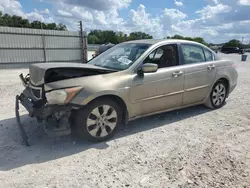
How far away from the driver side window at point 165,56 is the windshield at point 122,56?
243 millimetres

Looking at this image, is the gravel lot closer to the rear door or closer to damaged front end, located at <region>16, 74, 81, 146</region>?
damaged front end, located at <region>16, 74, 81, 146</region>

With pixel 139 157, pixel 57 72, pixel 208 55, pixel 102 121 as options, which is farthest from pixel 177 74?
pixel 57 72

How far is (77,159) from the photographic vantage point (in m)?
3.04

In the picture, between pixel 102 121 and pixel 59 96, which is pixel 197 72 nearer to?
pixel 102 121

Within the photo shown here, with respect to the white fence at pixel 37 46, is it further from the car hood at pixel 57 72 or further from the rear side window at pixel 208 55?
the rear side window at pixel 208 55

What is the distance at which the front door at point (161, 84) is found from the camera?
376 cm

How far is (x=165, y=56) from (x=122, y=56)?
89 centimetres

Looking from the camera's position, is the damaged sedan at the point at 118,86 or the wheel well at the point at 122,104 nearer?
the damaged sedan at the point at 118,86

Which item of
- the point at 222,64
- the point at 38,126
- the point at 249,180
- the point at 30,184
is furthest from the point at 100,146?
the point at 222,64

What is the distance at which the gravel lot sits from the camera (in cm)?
258

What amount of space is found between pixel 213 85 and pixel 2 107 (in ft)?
16.7

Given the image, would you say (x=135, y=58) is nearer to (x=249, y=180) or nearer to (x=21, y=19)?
(x=249, y=180)

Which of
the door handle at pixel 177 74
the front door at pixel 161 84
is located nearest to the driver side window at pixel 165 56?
the front door at pixel 161 84

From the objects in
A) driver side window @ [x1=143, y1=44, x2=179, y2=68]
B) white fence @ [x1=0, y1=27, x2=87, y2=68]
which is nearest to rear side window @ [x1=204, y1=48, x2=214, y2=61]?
driver side window @ [x1=143, y1=44, x2=179, y2=68]
